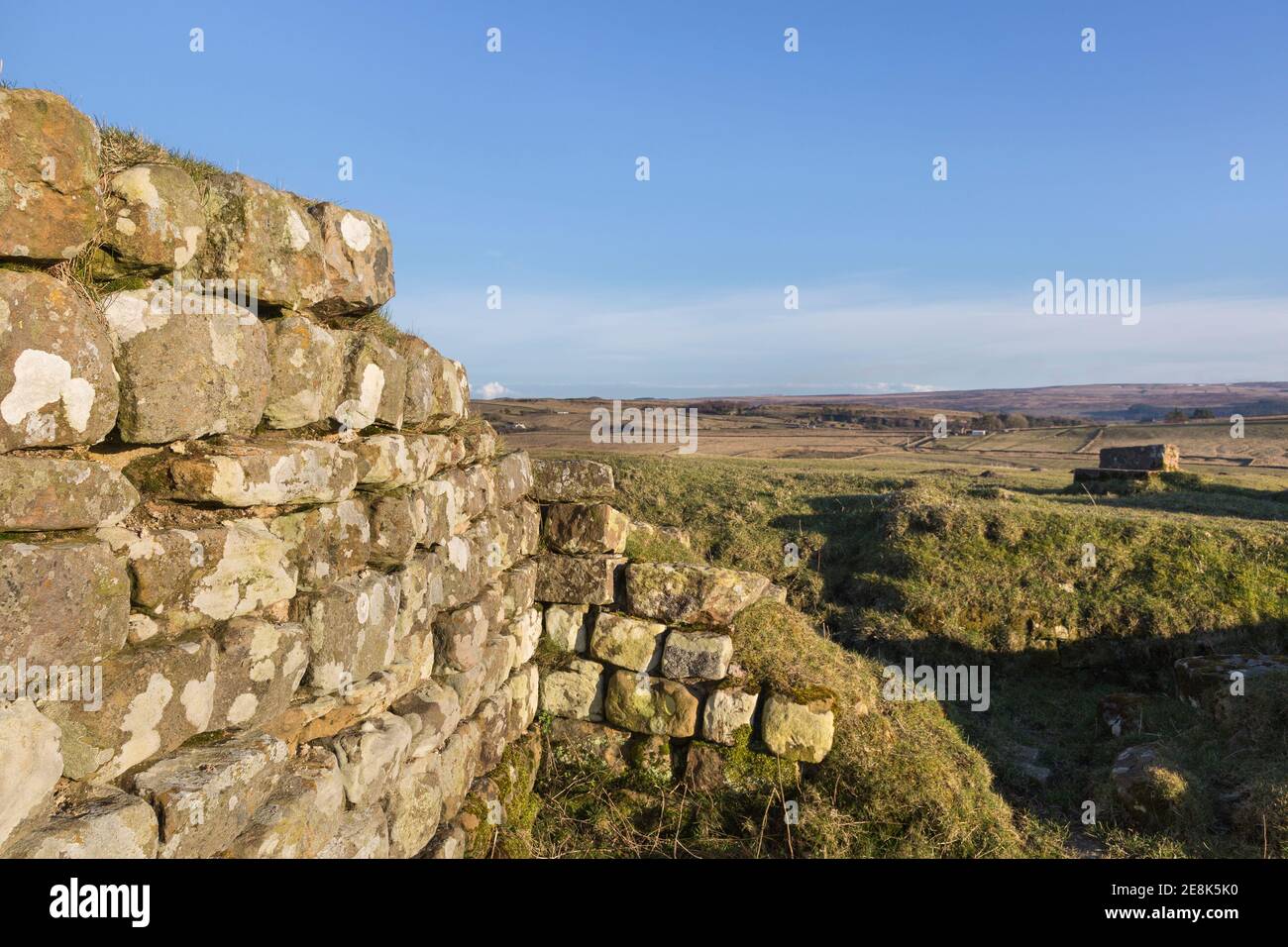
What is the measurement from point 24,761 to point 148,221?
1661 mm

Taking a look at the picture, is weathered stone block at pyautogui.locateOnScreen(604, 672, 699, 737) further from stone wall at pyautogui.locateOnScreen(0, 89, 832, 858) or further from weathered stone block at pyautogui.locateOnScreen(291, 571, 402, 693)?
weathered stone block at pyautogui.locateOnScreen(291, 571, 402, 693)

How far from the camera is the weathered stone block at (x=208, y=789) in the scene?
242 cm

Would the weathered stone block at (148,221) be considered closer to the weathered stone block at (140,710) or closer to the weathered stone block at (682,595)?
the weathered stone block at (140,710)

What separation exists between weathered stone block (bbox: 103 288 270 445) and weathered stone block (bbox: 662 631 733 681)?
11.2ft

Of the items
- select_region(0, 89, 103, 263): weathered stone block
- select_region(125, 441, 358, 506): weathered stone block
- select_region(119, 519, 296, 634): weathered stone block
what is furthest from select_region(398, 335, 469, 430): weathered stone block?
select_region(0, 89, 103, 263): weathered stone block

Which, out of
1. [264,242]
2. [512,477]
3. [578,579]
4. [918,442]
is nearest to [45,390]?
[264,242]

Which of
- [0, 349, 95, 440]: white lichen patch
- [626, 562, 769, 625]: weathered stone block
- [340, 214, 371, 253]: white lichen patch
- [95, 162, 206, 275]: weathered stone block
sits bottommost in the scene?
[626, 562, 769, 625]: weathered stone block

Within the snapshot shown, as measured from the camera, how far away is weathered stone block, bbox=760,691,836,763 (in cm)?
527

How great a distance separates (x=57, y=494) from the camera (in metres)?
2.25

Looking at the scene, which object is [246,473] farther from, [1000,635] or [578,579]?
[1000,635]
